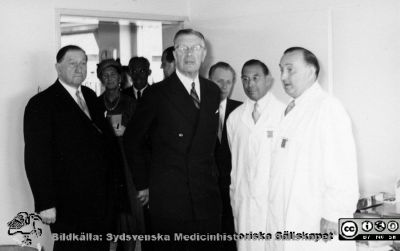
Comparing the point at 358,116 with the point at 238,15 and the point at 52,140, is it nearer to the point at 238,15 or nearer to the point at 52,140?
the point at 238,15

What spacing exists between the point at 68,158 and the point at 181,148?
0.67m

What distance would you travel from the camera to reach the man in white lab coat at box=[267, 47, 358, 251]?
2.27 metres

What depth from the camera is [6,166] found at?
3.37 m

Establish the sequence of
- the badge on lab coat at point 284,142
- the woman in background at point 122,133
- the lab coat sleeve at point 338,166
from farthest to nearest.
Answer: the woman in background at point 122,133, the badge on lab coat at point 284,142, the lab coat sleeve at point 338,166

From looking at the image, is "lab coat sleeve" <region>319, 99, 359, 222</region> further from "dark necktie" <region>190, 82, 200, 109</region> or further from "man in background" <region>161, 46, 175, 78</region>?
"man in background" <region>161, 46, 175, 78</region>

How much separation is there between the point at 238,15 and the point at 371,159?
1553 millimetres

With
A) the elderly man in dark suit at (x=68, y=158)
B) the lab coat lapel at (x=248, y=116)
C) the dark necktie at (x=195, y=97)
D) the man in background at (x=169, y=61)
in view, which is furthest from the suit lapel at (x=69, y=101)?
the man in background at (x=169, y=61)

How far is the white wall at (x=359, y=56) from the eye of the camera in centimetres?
301

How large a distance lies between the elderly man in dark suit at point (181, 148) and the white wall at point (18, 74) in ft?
3.62

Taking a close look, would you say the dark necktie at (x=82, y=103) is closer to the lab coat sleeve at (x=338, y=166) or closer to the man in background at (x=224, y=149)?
the man in background at (x=224, y=149)

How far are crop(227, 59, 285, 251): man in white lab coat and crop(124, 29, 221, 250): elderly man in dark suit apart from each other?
0.36 m

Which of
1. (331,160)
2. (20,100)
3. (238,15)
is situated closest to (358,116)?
(331,160)

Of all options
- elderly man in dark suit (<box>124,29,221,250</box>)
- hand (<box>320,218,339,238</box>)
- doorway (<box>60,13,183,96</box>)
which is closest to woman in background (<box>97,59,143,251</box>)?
elderly man in dark suit (<box>124,29,221,250</box>)

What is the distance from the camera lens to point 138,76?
407cm
